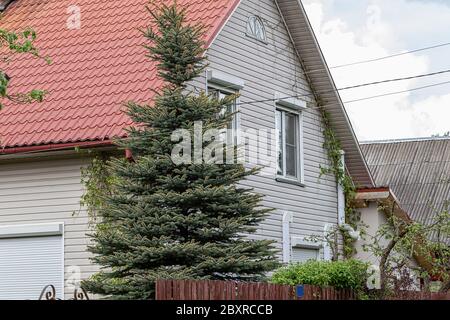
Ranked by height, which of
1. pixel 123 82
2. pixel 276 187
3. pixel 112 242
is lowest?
pixel 112 242

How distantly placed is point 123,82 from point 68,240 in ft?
10.1

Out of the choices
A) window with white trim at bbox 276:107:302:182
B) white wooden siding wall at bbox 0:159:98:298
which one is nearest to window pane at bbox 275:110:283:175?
window with white trim at bbox 276:107:302:182

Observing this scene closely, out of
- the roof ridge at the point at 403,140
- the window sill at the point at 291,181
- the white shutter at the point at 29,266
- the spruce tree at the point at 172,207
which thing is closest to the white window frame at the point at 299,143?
the window sill at the point at 291,181

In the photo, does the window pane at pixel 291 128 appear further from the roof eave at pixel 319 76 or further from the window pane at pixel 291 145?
the roof eave at pixel 319 76

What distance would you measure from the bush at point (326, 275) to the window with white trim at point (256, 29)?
6.50 metres

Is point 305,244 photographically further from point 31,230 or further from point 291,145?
point 31,230

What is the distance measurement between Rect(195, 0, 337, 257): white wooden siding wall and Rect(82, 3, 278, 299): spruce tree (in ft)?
9.92

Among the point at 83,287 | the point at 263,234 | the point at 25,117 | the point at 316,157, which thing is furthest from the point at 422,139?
the point at 83,287

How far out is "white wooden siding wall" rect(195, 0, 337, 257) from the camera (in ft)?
73.9

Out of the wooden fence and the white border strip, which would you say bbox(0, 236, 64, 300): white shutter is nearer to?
the white border strip

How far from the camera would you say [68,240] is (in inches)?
801
